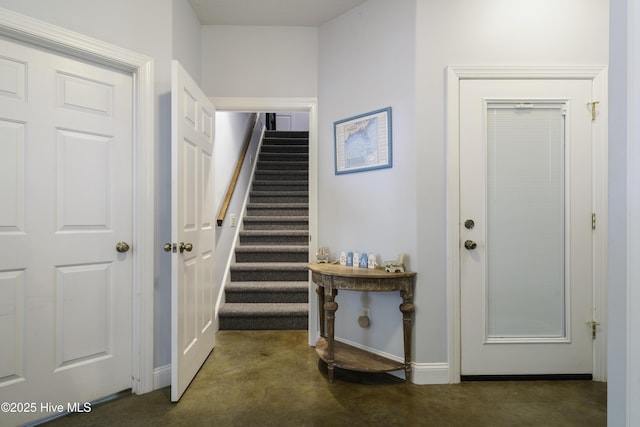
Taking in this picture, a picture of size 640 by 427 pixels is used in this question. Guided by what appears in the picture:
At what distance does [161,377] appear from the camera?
1.92 meters

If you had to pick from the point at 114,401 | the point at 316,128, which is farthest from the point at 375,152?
the point at 114,401

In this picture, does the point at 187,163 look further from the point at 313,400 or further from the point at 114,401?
the point at 313,400

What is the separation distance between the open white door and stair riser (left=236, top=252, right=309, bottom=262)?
1.00 metres

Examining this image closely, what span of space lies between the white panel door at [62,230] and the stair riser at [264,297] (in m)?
1.23

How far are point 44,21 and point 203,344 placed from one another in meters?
2.09

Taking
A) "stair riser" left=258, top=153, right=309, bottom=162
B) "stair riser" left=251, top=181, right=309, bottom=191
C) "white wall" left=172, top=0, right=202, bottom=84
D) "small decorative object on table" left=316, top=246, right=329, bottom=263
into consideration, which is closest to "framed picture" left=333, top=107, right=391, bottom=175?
"small decorative object on table" left=316, top=246, right=329, bottom=263

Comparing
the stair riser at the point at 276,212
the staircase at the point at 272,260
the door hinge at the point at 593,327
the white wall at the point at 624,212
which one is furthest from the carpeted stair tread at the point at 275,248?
the white wall at the point at 624,212

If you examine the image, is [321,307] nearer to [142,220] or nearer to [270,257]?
[270,257]

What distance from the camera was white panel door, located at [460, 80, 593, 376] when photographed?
1.97 m

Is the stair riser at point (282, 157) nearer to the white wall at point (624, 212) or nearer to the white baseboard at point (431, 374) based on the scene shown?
the white baseboard at point (431, 374)

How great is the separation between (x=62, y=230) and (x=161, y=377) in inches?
41.2

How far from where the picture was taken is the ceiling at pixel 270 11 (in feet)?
7.39

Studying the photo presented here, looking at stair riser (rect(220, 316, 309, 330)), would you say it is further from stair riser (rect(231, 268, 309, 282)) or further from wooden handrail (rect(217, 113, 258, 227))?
wooden handrail (rect(217, 113, 258, 227))

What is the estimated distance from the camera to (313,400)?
177cm
